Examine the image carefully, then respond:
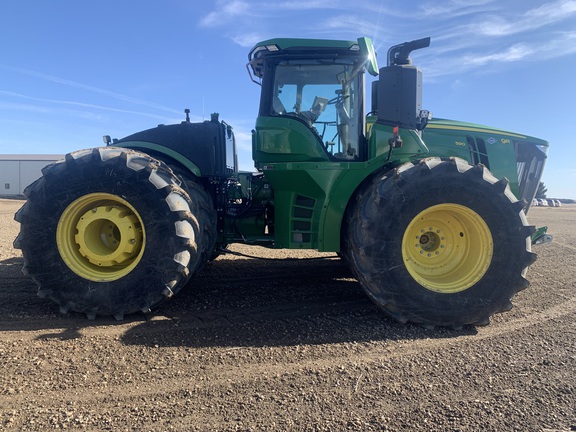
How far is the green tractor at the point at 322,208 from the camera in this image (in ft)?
11.7

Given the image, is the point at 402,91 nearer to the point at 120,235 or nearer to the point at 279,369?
the point at 279,369

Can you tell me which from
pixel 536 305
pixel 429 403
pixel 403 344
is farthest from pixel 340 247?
pixel 536 305

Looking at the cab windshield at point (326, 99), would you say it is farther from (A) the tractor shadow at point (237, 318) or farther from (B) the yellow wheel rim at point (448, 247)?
(A) the tractor shadow at point (237, 318)

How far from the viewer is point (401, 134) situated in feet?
13.3

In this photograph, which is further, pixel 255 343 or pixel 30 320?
pixel 30 320

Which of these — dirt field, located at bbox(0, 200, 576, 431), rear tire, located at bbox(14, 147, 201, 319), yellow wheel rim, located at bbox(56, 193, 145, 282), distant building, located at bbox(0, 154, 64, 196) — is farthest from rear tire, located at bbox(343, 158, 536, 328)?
distant building, located at bbox(0, 154, 64, 196)

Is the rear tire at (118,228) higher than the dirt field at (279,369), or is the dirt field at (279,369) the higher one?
the rear tire at (118,228)

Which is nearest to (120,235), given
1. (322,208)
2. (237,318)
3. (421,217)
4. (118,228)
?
(118,228)

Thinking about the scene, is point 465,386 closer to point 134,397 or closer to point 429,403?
point 429,403

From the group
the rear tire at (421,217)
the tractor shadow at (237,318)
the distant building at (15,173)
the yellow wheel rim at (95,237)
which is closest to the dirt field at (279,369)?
the tractor shadow at (237,318)

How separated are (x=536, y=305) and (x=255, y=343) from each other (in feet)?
11.2

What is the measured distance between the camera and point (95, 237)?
3.85m

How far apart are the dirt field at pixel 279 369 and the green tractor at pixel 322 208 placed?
37cm

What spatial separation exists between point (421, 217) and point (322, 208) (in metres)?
1.02
